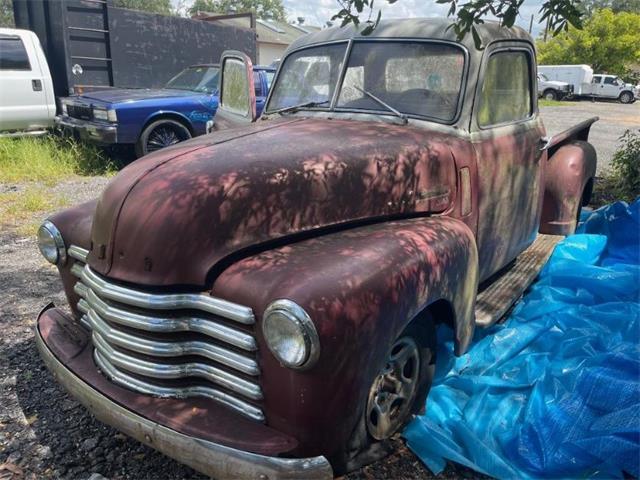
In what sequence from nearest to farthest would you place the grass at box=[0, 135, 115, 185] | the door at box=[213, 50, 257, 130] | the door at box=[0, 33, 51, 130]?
the door at box=[213, 50, 257, 130]
the grass at box=[0, 135, 115, 185]
the door at box=[0, 33, 51, 130]

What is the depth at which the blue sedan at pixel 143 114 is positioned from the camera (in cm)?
836

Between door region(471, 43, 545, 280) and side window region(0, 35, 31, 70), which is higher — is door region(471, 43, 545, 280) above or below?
below

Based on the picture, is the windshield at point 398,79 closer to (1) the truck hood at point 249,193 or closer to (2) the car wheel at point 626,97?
(1) the truck hood at point 249,193

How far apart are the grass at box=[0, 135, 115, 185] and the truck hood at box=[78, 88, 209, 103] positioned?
83 cm

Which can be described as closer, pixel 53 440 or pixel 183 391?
pixel 183 391

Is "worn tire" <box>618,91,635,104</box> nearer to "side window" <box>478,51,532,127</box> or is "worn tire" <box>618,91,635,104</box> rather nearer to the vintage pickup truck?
"side window" <box>478,51,532,127</box>

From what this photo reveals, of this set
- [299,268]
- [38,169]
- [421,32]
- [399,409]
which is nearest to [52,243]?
[299,268]

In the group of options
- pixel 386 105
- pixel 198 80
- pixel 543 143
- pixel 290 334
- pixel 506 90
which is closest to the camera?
pixel 290 334

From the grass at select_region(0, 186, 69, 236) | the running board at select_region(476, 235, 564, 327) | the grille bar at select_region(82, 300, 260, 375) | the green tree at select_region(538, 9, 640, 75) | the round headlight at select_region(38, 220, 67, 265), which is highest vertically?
the green tree at select_region(538, 9, 640, 75)

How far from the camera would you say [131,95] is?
29.1ft

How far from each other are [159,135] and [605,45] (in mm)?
36533

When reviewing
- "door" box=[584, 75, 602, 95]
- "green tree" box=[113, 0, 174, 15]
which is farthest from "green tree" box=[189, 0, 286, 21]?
"door" box=[584, 75, 602, 95]

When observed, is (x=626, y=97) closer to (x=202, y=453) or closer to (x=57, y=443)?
(x=57, y=443)

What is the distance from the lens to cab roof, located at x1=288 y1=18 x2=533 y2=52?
342 centimetres
